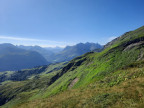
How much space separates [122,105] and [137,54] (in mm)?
37293

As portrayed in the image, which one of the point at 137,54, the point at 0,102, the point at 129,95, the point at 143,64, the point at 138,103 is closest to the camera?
the point at 138,103

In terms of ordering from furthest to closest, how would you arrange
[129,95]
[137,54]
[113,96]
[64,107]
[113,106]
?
1. [137,54]
2. [64,107]
3. [113,96]
4. [129,95]
5. [113,106]

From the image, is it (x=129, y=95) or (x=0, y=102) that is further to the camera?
(x=0, y=102)

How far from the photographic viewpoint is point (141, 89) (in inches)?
729

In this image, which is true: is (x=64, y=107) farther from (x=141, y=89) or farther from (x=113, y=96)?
(x=141, y=89)

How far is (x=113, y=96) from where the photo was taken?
1941 cm

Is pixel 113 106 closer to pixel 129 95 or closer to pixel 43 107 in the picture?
pixel 129 95

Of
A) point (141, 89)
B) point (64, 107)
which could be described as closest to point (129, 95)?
point (141, 89)

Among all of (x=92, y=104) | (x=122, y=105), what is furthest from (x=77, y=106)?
(x=122, y=105)

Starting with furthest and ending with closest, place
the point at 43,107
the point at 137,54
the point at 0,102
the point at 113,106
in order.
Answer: the point at 0,102 < the point at 137,54 < the point at 43,107 < the point at 113,106

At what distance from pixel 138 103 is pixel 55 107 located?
52.8 ft

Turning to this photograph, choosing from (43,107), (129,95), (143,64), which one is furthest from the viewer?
(143,64)

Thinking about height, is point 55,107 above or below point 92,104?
below

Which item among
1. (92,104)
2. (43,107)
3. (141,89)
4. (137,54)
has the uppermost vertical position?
(137,54)
